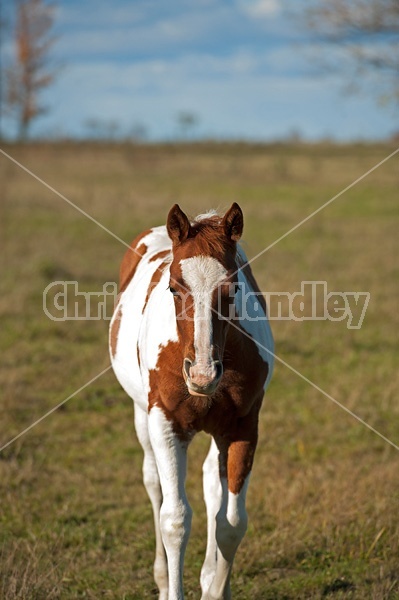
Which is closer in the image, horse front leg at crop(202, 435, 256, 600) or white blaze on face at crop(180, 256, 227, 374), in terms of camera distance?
white blaze on face at crop(180, 256, 227, 374)

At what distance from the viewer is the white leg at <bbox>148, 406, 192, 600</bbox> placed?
339 cm

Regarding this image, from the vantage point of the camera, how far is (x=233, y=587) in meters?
3.97

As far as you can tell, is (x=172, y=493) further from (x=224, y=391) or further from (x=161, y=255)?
(x=161, y=255)

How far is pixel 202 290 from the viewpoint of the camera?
3.01 meters

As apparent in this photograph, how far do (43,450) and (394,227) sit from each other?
13.2m

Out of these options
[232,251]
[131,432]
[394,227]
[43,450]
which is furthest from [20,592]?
[394,227]

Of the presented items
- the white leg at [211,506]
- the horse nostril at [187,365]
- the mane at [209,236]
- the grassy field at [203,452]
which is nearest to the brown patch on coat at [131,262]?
the grassy field at [203,452]

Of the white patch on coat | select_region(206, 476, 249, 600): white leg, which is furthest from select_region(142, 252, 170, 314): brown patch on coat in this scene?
select_region(206, 476, 249, 600): white leg

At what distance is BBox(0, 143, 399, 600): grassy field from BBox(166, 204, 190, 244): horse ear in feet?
2.13

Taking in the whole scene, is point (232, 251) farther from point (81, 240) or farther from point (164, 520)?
point (81, 240)

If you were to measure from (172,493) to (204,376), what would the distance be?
826 mm

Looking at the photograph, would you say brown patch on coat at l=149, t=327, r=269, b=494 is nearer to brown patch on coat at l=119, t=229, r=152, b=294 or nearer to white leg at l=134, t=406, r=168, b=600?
white leg at l=134, t=406, r=168, b=600

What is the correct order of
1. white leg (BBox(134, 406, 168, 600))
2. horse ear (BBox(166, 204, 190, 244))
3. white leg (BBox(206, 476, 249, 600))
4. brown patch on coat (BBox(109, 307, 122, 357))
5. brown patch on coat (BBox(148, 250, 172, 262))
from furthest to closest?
brown patch on coat (BBox(109, 307, 122, 357)), brown patch on coat (BBox(148, 250, 172, 262)), white leg (BBox(134, 406, 168, 600)), white leg (BBox(206, 476, 249, 600)), horse ear (BBox(166, 204, 190, 244))

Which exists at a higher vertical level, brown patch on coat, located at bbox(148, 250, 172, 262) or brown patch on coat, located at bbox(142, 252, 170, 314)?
brown patch on coat, located at bbox(148, 250, 172, 262)
